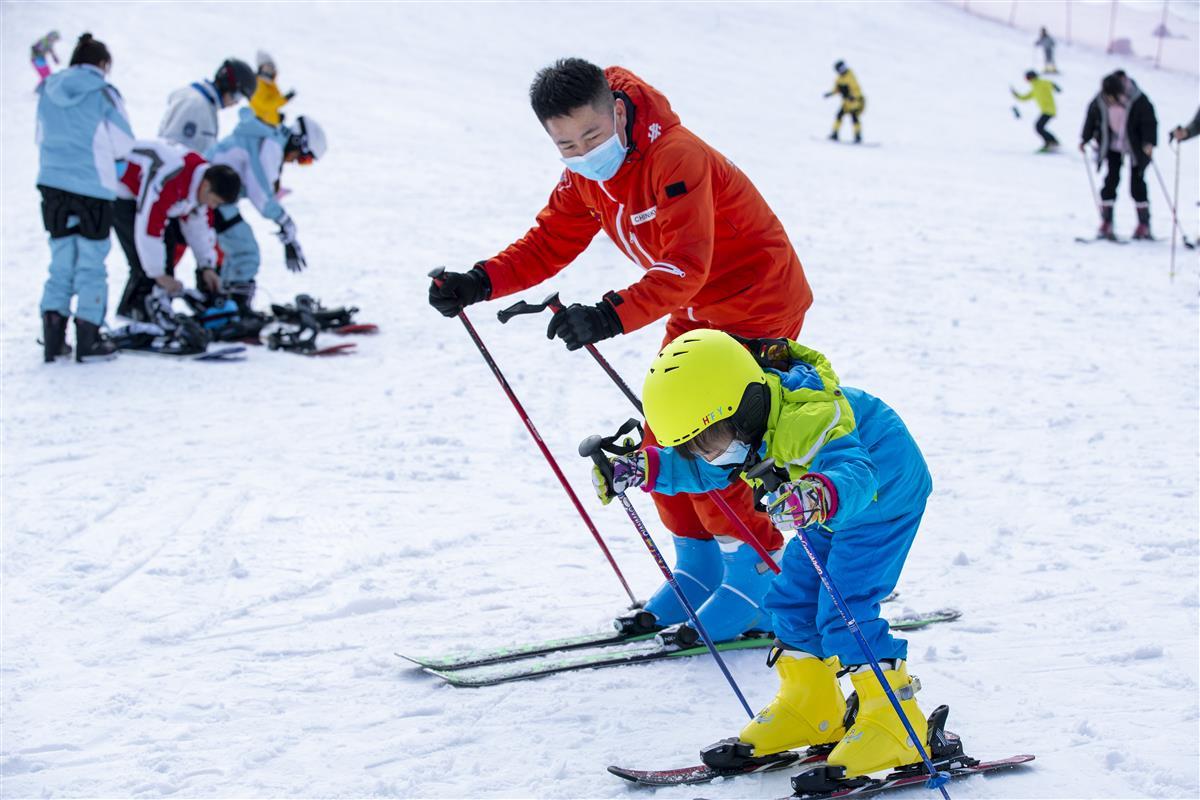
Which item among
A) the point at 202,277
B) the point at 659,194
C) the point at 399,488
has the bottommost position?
the point at 399,488

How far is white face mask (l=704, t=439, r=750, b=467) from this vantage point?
9.18ft

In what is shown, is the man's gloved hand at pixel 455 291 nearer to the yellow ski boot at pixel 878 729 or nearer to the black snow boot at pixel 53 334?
the yellow ski boot at pixel 878 729

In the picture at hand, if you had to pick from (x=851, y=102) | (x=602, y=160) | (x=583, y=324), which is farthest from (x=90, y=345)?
(x=851, y=102)

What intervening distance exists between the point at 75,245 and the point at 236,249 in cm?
148

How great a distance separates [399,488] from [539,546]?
1074mm

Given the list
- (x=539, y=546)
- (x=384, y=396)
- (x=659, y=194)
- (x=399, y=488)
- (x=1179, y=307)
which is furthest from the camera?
(x=1179, y=307)

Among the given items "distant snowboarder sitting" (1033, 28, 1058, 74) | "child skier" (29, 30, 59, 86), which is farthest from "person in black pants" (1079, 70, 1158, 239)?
"distant snowboarder sitting" (1033, 28, 1058, 74)

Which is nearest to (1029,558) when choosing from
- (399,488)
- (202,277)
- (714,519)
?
(714,519)

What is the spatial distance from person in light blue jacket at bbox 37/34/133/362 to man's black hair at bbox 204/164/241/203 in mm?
559

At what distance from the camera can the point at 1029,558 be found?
457 centimetres

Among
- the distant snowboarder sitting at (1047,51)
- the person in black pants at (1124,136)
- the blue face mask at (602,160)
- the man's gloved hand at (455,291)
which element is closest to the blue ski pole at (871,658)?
the blue face mask at (602,160)

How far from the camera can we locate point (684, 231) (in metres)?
3.43

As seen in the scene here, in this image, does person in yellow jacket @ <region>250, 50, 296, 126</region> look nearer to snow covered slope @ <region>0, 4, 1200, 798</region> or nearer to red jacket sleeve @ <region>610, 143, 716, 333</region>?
snow covered slope @ <region>0, 4, 1200, 798</region>

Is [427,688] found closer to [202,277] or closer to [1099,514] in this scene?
[1099,514]
